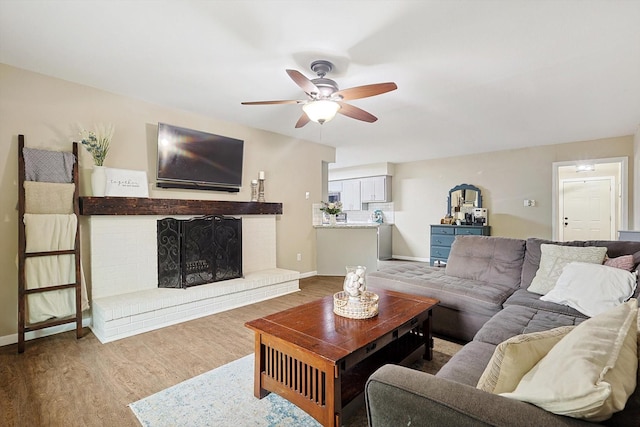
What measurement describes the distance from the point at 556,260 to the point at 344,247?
3.29 m

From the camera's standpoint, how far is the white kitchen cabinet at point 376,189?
25.0ft

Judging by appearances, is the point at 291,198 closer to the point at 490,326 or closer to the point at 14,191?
the point at 14,191

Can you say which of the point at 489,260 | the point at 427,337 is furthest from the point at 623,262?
the point at 427,337

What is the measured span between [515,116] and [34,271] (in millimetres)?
5498

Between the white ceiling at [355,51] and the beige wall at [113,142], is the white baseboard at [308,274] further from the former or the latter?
the white ceiling at [355,51]

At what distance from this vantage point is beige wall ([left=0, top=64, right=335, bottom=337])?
2734 mm

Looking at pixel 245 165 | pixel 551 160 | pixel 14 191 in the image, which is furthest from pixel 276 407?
pixel 551 160

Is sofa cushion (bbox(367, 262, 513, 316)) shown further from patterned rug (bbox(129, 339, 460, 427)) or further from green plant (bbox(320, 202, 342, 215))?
green plant (bbox(320, 202, 342, 215))

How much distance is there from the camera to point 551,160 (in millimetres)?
5660

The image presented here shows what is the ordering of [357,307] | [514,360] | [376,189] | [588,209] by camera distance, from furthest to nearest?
[376,189] < [588,209] < [357,307] < [514,360]

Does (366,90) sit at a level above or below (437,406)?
above

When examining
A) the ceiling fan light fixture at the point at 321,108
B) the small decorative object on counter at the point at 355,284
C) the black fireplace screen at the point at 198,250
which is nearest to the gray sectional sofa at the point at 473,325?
the small decorative object on counter at the point at 355,284

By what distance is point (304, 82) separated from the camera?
2375mm

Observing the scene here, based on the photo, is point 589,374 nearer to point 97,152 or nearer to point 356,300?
point 356,300
